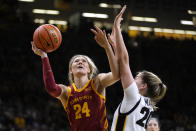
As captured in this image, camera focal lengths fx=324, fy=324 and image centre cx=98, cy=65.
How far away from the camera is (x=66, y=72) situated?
52.3 feet

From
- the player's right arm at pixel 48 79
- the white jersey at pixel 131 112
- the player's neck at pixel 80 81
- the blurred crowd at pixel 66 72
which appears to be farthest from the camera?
the blurred crowd at pixel 66 72

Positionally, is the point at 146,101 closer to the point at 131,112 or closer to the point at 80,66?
the point at 131,112

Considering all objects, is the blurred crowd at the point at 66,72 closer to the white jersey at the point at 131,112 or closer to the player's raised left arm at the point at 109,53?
the player's raised left arm at the point at 109,53

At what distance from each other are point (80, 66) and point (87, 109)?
60 cm

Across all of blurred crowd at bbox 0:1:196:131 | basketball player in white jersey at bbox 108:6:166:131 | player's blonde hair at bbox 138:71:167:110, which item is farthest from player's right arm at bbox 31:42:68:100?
blurred crowd at bbox 0:1:196:131

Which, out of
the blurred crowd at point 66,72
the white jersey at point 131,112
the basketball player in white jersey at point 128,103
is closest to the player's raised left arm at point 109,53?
the basketball player in white jersey at point 128,103

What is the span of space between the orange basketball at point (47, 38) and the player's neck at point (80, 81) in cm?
49

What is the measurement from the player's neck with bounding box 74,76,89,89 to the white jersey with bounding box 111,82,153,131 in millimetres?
988

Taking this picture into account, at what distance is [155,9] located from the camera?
16.8 m

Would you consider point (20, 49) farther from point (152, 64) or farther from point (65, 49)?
point (152, 64)

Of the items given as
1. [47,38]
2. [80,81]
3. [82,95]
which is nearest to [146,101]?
[82,95]

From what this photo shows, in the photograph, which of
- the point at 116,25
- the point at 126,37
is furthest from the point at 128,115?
the point at 126,37

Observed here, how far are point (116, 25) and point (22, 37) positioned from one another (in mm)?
13239

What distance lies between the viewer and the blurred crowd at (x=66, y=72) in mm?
13148
